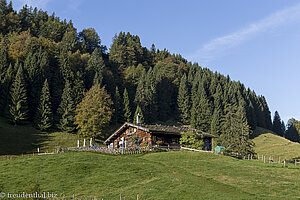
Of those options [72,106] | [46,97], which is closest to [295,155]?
[72,106]

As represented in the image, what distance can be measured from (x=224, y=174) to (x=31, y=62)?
8259 centimetres

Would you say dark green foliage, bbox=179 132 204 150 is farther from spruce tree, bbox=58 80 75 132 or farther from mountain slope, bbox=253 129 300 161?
spruce tree, bbox=58 80 75 132

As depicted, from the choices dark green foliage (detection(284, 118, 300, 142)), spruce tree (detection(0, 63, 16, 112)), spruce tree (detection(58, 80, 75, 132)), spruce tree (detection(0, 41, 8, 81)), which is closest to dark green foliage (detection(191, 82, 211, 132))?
spruce tree (detection(58, 80, 75, 132))

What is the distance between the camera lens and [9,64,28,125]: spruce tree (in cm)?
8169

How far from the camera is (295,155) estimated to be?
266 feet

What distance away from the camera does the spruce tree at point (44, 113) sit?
8419 cm

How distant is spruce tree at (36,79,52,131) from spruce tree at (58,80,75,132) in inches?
141

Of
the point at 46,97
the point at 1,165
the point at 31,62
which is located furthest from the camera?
the point at 31,62

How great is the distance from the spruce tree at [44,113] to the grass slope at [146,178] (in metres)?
45.4

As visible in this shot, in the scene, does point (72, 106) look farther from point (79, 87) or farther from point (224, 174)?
point (224, 174)

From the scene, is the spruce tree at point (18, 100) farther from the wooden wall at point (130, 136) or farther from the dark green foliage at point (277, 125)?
the dark green foliage at point (277, 125)

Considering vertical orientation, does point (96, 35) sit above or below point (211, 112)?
above

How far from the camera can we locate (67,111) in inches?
3519

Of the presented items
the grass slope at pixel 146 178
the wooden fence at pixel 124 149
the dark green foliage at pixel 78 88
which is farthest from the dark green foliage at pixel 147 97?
the grass slope at pixel 146 178
